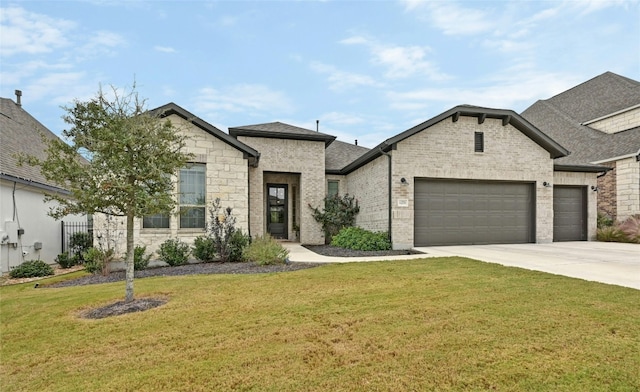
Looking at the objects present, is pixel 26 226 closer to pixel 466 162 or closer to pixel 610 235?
pixel 466 162

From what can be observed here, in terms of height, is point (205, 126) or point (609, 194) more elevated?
point (205, 126)

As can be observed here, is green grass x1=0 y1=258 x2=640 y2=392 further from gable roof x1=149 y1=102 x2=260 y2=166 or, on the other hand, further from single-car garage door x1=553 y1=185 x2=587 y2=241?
single-car garage door x1=553 y1=185 x2=587 y2=241

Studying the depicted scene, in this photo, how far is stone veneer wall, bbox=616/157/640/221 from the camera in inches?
616

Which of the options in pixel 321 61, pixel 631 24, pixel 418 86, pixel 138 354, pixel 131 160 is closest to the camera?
pixel 138 354

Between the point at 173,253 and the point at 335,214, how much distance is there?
7.76 meters

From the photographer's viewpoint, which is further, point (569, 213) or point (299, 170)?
point (299, 170)

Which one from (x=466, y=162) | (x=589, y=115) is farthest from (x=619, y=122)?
(x=466, y=162)

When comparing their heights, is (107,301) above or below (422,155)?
below

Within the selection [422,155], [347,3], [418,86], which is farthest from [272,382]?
[418,86]

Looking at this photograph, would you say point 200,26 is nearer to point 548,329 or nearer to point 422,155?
point 422,155

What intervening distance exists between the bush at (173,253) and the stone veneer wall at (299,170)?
5.20 m

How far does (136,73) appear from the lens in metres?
5.91

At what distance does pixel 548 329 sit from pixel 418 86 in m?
19.5

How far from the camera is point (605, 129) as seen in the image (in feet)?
66.3
